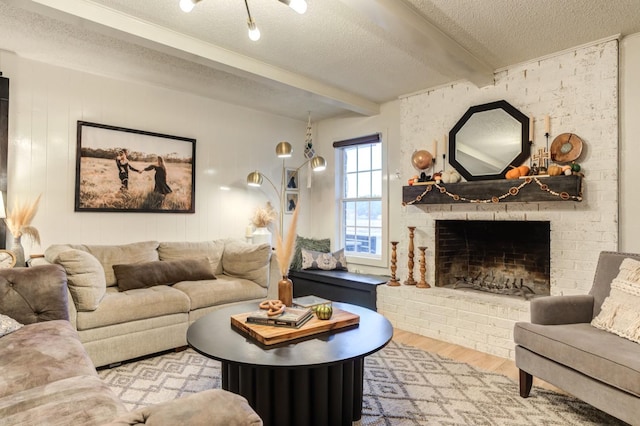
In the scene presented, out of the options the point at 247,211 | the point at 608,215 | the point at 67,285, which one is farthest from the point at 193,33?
the point at 608,215

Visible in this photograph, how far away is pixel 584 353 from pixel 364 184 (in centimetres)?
316

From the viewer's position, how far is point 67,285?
2.51 meters

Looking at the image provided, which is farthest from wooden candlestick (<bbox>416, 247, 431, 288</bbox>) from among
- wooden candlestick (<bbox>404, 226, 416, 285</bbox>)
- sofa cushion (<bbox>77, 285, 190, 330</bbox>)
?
sofa cushion (<bbox>77, 285, 190, 330</bbox>)

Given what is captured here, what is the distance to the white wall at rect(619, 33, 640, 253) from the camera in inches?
108

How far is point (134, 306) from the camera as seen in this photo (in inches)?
109

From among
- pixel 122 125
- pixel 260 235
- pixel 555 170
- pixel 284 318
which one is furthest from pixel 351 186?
pixel 284 318

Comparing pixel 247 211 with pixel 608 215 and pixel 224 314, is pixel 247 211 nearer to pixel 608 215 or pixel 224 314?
pixel 224 314

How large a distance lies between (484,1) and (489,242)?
2313 millimetres

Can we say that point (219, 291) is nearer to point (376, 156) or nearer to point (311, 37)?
point (311, 37)

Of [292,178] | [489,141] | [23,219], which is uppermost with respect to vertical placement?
[489,141]

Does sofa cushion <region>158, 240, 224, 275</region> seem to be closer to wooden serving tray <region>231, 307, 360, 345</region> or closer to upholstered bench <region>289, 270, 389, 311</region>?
upholstered bench <region>289, 270, 389, 311</region>

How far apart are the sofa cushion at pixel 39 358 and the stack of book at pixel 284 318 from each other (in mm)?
761

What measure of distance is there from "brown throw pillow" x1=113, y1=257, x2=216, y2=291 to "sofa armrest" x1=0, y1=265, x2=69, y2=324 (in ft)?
2.39

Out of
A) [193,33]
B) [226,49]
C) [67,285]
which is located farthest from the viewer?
[226,49]
